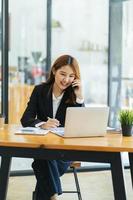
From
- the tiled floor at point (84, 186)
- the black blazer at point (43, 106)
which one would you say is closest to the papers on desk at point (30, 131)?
the black blazer at point (43, 106)

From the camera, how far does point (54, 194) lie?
2.87 meters

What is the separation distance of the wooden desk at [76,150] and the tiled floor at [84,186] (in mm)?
1293

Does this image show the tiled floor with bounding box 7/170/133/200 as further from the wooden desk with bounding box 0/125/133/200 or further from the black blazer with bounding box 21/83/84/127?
the wooden desk with bounding box 0/125/133/200

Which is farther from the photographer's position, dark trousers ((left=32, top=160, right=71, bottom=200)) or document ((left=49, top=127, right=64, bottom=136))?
dark trousers ((left=32, top=160, right=71, bottom=200))

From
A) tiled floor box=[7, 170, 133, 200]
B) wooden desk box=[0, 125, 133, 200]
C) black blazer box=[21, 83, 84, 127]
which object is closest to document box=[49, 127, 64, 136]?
wooden desk box=[0, 125, 133, 200]

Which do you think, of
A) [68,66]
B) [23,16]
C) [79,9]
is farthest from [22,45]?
[68,66]

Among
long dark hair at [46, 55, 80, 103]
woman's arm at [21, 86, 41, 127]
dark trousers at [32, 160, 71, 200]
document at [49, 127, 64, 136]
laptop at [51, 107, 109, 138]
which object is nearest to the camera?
laptop at [51, 107, 109, 138]

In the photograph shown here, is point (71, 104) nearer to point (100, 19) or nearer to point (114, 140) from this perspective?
point (114, 140)

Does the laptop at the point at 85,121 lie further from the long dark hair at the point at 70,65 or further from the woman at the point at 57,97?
the long dark hair at the point at 70,65

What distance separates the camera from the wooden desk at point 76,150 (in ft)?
7.55

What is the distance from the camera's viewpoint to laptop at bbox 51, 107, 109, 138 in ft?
8.20

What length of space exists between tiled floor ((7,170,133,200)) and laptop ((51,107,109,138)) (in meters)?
1.24

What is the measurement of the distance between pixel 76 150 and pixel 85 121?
269 millimetres

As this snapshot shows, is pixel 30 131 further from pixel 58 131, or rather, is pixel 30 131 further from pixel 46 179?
pixel 46 179
